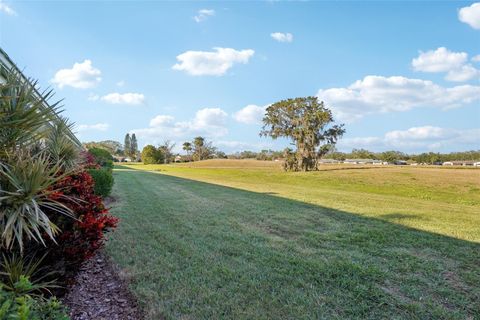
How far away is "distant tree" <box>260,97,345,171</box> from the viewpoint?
1216 inches

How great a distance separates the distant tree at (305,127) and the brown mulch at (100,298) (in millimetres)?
28496

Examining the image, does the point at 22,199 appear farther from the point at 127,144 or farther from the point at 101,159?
the point at 127,144

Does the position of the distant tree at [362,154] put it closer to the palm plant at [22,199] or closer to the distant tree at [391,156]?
the distant tree at [391,156]

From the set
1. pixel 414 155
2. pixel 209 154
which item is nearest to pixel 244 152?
pixel 209 154

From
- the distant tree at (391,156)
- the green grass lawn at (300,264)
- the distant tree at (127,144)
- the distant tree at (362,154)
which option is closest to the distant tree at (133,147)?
the distant tree at (127,144)

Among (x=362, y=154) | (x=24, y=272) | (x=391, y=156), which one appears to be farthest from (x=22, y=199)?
(x=362, y=154)

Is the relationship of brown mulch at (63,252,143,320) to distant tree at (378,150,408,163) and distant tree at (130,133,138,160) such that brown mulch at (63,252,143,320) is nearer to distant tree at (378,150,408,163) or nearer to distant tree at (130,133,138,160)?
distant tree at (378,150,408,163)

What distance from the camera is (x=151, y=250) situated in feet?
15.1

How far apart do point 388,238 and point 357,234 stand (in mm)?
543

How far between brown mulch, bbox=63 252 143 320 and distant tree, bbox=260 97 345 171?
28.5 meters

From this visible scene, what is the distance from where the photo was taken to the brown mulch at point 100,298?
2.84 m

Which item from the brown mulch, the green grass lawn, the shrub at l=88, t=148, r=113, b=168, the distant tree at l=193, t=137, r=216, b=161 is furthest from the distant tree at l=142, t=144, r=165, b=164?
the brown mulch

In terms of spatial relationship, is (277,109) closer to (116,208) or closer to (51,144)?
(116,208)

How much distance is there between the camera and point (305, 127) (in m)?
31.2
